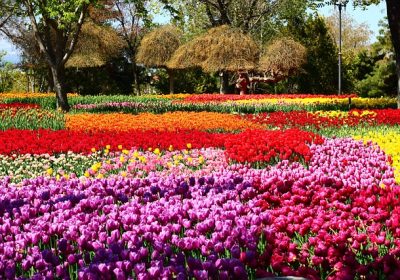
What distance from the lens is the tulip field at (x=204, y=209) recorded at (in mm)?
3736

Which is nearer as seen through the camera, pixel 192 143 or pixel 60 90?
pixel 192 143

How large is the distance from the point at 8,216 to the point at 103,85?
129ft

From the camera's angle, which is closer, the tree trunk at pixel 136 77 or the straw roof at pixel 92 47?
the straw roof at pixel 92 47

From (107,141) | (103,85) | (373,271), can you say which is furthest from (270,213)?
(103,85)

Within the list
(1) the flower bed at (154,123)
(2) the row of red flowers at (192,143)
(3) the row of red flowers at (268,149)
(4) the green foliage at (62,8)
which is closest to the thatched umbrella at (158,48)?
(4) the green foliage at (62,8)

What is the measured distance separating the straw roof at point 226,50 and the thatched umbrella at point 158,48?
6773mm

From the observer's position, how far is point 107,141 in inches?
390

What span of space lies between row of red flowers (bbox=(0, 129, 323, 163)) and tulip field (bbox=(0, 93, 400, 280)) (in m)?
0.02

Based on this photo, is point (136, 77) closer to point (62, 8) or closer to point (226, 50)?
point (226, 50)

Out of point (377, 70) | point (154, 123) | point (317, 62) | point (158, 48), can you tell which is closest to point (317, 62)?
point (317, 62)

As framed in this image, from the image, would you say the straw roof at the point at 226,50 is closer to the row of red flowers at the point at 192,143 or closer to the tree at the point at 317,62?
Result: the tree at the point at 317,62

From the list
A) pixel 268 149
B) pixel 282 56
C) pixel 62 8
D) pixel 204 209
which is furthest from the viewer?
pixel 282 56

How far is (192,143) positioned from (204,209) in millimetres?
5111

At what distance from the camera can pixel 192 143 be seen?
998cm
